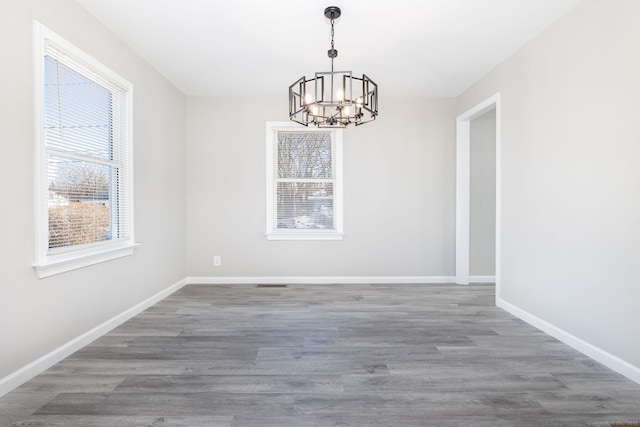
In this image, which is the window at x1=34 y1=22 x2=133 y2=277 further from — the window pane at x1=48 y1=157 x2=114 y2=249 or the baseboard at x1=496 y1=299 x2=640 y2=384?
the baseboard at x1=496 y1=299 x2=640 y2=384

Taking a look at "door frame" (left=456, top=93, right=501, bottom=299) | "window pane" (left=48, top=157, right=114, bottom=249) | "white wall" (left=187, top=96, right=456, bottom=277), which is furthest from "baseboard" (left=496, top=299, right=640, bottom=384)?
"window pane" (left=48, top=157, right=114, bottom=249)

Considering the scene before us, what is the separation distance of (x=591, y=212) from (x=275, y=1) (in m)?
2.75

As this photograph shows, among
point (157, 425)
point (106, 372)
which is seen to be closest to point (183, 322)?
point (106, 372)

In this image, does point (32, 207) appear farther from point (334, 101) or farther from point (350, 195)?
point (350, 195)

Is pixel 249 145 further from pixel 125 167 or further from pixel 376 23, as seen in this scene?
pixel 376 23

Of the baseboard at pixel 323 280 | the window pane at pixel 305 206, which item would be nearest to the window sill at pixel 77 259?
the baseboard at pixel 323 280

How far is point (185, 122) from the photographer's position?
4484mm

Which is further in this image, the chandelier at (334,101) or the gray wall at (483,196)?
the gray wall at (483,196)

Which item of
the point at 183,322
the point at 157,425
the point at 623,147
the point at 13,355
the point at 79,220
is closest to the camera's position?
the point at 157,425

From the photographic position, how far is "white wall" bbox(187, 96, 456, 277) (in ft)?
14.9

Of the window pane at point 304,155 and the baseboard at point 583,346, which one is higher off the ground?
the window pane at point 304,155

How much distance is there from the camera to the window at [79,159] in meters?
2.16

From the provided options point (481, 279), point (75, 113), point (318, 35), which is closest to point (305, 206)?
point (318, 35)

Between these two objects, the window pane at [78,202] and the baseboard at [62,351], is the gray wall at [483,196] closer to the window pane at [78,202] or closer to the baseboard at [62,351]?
the baseboard at [62,351]
